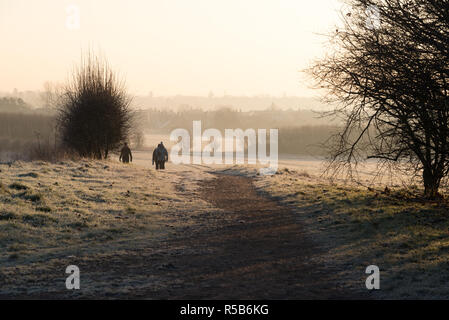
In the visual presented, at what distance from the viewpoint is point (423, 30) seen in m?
9.99

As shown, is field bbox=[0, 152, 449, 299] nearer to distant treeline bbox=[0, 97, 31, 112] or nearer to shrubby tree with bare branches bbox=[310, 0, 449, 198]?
shrubby tree with bare branches bbox=[310, 0, 449, 198]

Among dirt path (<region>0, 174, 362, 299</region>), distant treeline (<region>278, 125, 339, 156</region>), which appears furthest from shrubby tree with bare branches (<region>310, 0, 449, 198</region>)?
distant treeline (<region>278, 125, 339, 156</region>)

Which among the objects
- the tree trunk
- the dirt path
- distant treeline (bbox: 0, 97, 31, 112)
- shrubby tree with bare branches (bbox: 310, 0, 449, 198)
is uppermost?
distant treeline (bbox: 0, 97, 31, 112)

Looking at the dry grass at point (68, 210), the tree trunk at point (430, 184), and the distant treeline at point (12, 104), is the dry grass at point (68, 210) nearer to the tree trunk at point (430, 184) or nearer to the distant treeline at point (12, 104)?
the tree trunk at point (430, 184)

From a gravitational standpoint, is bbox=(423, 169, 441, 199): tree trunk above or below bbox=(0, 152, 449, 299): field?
above

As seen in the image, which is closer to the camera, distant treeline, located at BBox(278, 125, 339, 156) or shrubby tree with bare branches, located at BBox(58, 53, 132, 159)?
shrubby tree with bare branches, located at BBox(58, 53, 132, 159)

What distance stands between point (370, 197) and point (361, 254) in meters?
7.62

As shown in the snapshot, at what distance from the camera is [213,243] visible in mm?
10367

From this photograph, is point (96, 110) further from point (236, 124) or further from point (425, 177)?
point (236, 124)

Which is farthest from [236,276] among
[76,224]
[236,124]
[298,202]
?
[236,124]

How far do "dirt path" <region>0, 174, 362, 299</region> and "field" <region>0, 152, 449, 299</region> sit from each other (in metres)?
0.02

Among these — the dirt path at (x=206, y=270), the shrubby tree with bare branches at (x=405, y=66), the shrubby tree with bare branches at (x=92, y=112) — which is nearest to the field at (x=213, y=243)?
the dirt path at (x=206, y=270)

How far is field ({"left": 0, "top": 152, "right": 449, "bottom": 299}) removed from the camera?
23.6ft

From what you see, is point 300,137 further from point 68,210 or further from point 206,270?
point 206,270
